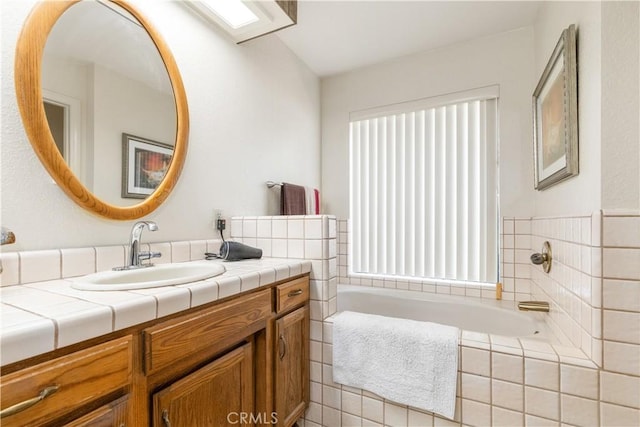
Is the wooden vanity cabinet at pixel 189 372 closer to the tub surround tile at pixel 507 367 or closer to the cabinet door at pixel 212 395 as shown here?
the cabinet door at pixel 212 395

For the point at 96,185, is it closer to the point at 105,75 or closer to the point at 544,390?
the point at 105,75

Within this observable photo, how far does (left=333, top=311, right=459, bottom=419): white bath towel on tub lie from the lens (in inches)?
47.6

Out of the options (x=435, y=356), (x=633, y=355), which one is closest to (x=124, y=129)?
(x=435, y=356)

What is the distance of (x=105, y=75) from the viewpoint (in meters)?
1.15

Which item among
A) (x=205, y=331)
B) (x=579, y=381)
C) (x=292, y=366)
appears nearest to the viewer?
(x=205, y=331)

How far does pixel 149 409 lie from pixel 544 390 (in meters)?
1.34

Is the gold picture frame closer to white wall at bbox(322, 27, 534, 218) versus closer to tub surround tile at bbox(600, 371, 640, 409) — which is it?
white wall at bbox(322, 27, 534, 218)

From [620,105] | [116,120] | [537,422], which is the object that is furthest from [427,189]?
[116,120]

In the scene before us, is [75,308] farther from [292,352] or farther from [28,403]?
[292,352]

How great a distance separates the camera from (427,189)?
2375mm

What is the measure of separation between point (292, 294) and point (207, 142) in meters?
0.94

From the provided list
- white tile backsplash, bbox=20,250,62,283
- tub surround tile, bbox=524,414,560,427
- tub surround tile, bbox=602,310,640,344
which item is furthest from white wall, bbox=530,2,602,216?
white tile backsplash, bbox=20,250,62,283

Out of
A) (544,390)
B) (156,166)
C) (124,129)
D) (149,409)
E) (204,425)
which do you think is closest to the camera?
(149,409)

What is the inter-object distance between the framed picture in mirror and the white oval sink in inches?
13.1
